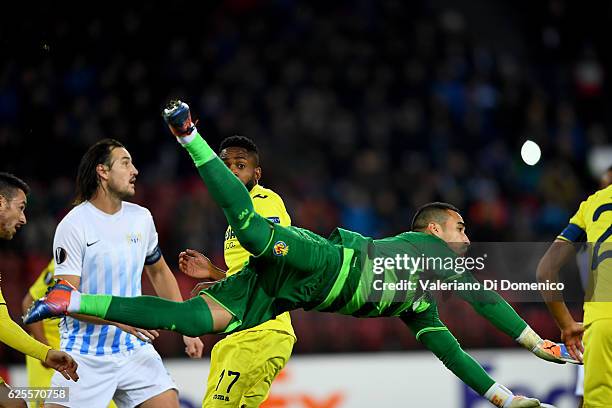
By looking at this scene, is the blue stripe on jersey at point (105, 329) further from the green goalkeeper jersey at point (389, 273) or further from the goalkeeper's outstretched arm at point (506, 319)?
the goalkeeper's outstretched arm at point (506, 319)

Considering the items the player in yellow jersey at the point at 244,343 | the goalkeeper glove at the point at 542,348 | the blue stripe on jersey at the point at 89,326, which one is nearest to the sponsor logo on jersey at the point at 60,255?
the blue stripe on jersey at the point at 89,326

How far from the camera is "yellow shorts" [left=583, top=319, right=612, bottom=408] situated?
594 cm

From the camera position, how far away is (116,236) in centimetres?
594

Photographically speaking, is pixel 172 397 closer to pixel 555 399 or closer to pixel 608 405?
pixel 608 405

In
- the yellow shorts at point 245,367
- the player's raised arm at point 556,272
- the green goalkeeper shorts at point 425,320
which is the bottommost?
the yellow shorts at point 245,367

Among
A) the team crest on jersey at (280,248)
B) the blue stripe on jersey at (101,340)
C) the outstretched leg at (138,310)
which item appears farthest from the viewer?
the blue stripe on jersey at (101,340)

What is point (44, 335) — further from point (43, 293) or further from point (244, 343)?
point (244, 343)

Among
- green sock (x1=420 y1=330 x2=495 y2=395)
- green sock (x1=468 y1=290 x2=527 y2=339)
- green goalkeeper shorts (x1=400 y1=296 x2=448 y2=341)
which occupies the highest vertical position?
green sock (x1=468 y1=290 x2=527 y2=339)

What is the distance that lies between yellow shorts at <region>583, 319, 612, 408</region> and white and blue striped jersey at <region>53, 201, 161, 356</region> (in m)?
2.66

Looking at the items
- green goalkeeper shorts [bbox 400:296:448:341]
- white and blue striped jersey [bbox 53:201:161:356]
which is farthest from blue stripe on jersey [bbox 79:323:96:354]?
green goalkeeper shorts [bbox 400:296:448:341]

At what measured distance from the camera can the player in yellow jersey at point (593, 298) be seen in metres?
5.97

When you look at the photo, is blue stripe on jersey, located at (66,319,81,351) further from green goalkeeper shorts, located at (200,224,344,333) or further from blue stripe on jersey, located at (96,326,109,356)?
green goalkeeper shorts, located at (200,224,344,333)

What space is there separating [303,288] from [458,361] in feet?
3.64

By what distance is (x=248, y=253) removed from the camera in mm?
6355
